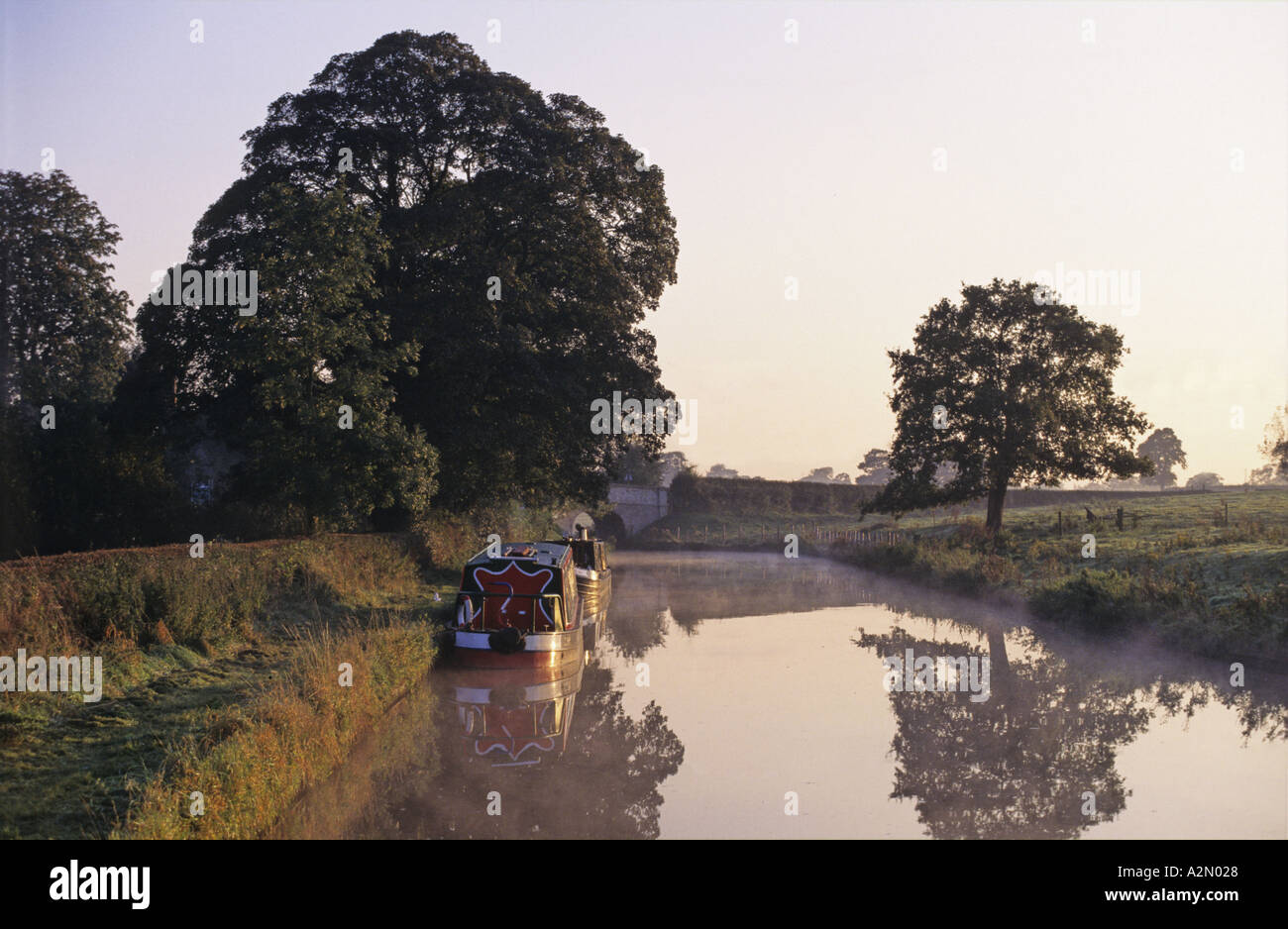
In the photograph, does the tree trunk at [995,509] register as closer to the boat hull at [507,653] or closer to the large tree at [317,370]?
the large tree at [317,370]

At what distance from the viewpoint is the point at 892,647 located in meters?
23.6

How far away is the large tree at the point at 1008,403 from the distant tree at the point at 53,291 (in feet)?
120

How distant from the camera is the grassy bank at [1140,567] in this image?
20750 mm

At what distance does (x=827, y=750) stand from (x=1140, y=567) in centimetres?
1922

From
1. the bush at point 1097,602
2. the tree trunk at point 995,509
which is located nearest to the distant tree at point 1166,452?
the tree trunk at point 995,509

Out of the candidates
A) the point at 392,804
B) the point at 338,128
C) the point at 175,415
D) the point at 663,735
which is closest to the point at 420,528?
the point at 175,415

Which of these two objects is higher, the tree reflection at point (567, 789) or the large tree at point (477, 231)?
the large tree at point (477, 231)

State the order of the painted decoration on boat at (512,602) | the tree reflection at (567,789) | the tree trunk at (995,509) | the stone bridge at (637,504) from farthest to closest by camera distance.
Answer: the stone bridge at (637,504) → the tree trunk at (995,509) → the painted decoration on boat at (512,602) → the tree reflection at (567,789)

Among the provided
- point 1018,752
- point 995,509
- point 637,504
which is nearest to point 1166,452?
point 637,504

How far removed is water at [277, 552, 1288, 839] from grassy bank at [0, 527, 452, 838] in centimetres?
70

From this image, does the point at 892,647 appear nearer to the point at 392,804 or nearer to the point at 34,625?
the point at 392,804

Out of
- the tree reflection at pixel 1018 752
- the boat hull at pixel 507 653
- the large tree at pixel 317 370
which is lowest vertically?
the tree reflection at pixel 1018 752

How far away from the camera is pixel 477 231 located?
96.0 feet

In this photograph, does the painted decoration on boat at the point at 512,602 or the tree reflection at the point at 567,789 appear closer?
the tree reflection at the point at 567,789
